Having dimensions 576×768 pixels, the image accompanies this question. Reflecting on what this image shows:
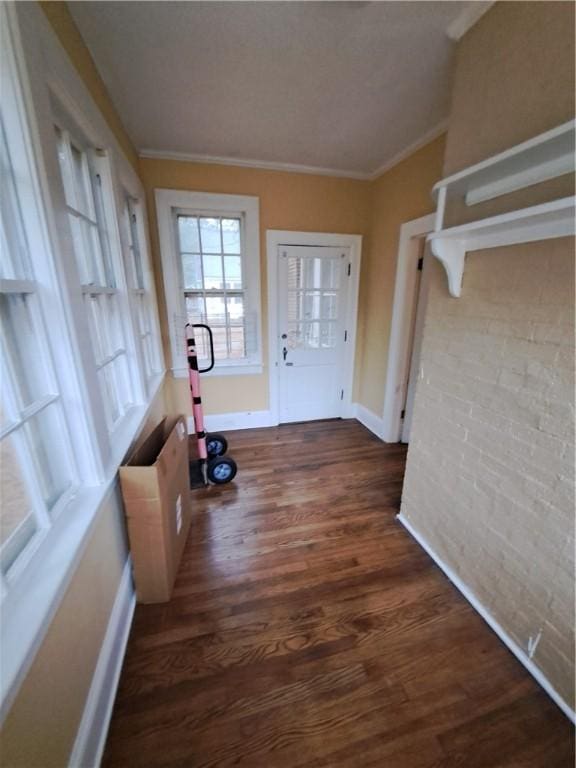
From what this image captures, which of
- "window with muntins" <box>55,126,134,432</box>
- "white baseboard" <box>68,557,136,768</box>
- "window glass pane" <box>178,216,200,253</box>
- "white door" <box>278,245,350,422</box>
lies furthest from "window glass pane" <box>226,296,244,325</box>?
"white baseboard" <box>68,557,136,768</box>

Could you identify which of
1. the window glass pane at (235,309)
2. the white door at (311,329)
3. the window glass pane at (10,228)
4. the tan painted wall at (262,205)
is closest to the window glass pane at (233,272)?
the window glass pane at (235,309)

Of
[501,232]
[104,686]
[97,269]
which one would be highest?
[501,232]

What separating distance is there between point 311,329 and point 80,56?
2.38 meters

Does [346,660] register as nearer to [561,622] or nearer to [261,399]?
[561,622]

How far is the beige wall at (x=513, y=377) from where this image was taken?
1.04 metres

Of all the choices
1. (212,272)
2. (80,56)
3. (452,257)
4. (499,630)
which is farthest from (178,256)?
(499,630)

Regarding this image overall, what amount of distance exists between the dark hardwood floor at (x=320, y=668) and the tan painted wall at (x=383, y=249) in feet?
5.68

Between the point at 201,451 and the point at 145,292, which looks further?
the point at 145,292

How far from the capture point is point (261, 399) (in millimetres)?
3264

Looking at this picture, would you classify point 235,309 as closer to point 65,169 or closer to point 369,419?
point 65,169

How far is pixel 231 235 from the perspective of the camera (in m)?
2.79

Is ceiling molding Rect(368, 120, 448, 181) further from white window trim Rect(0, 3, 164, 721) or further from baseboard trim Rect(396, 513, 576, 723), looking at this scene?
baseboard trim Rect(396, 513, 576, 723)

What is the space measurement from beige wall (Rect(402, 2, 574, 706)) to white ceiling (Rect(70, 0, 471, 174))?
345mm

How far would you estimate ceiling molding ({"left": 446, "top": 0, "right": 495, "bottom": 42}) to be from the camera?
1202 mm
